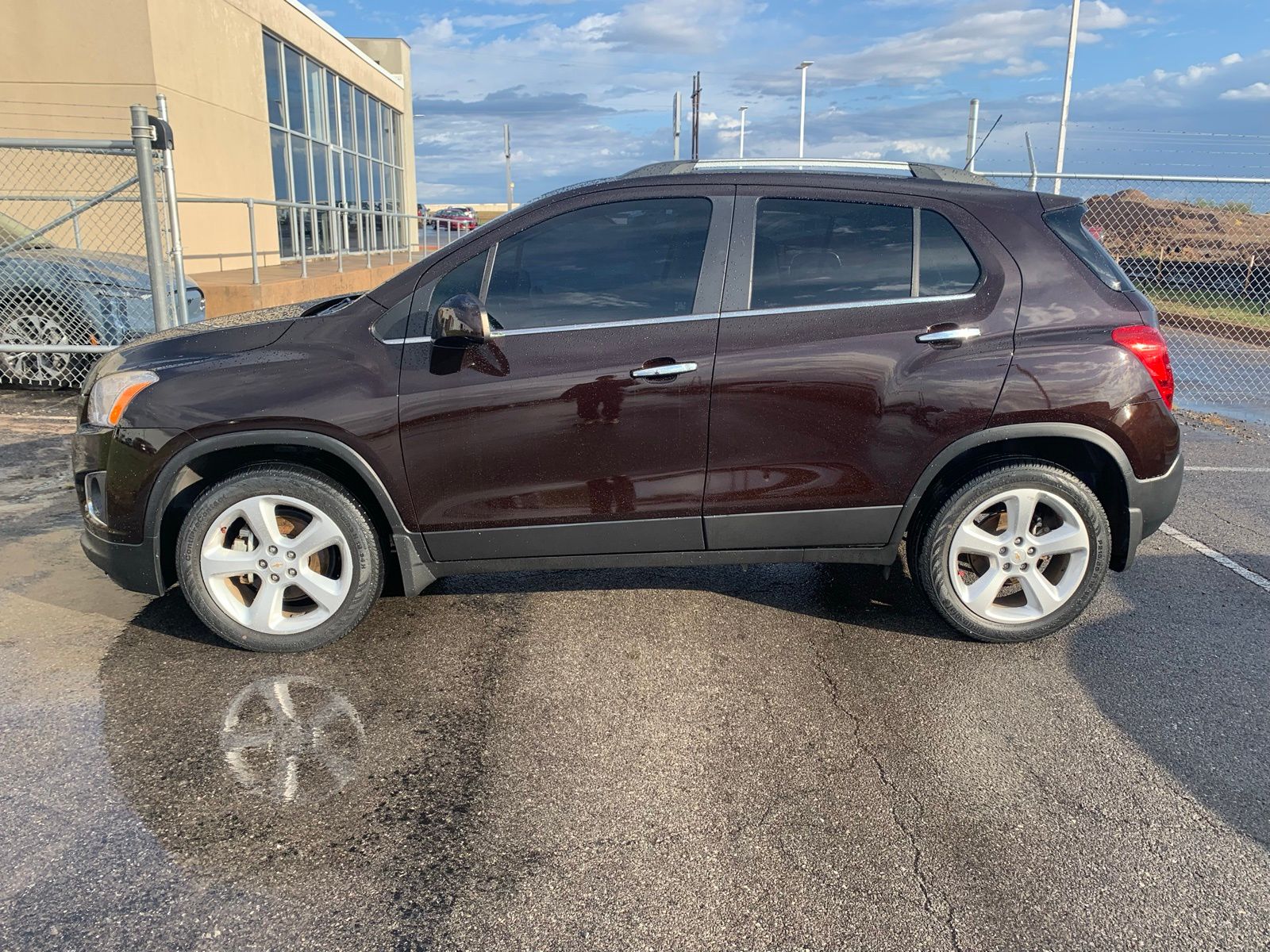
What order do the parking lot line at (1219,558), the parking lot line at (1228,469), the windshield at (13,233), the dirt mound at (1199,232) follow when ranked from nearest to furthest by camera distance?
the parking lot line at (1219,558) < the parking lot line at (1228,469) < the windshield at (13,233) < the dirt mound at (1199,232)

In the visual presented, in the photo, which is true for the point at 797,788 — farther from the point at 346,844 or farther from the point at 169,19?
the point at 169,19

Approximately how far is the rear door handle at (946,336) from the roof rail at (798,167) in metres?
0.75

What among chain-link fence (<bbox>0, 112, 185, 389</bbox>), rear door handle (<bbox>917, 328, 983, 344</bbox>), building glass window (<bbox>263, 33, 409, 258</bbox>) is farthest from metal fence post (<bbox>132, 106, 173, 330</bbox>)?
building glass window (<bbox>263, 33, 409, 258</bbox>)

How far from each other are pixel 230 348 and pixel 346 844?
2.07m

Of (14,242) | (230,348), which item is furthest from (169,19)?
(230,348)

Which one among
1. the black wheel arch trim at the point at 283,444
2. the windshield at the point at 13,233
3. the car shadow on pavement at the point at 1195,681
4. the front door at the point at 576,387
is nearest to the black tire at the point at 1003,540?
the car shadow on pavement at the point at 1195,681

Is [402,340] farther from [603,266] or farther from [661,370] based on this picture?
[661,370]

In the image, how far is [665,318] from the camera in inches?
149

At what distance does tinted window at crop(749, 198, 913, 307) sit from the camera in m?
3.83

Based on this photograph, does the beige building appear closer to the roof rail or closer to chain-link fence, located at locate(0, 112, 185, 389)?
chain-link fence, located at locate(0, 112, 185, 389)

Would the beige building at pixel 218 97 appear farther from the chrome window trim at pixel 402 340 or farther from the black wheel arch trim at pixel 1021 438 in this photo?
the black wheel arch trim at pixel 1021 438

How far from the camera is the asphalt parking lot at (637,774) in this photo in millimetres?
2463

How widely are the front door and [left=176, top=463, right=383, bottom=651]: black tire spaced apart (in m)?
0.27

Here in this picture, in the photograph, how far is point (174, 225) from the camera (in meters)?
7.50
